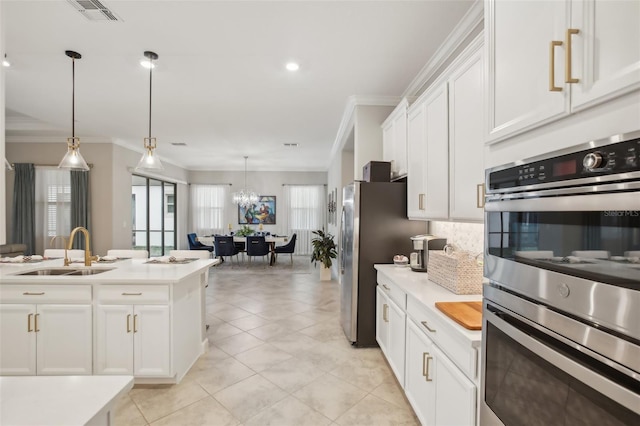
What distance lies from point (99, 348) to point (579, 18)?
3.32 meters

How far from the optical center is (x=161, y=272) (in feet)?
8.98

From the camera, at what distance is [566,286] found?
802 mm

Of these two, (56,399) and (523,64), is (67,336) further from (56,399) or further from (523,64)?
(523,64)

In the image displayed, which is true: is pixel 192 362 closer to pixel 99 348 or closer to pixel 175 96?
pixel 99 348

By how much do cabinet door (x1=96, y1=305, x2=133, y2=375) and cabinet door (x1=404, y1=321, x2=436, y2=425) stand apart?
2112 mm

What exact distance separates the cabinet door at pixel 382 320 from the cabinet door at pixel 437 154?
876mm

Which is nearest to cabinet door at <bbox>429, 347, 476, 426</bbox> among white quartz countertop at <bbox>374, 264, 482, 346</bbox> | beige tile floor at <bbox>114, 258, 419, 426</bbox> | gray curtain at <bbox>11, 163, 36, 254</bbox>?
white quartz countertop at <bbox>374, 264, 482, 346</bbox>

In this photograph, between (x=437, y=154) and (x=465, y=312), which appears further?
(x=437, y=154)

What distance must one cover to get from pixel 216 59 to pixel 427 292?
2750 millimetres

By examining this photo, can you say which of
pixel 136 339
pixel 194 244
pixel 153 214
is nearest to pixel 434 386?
pixel 136 339

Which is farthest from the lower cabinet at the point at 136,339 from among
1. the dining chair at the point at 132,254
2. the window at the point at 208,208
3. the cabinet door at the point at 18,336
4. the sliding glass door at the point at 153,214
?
the window at the point at 208,208

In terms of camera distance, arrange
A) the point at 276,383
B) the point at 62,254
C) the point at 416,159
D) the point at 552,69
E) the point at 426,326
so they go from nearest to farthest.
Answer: the point at 552,69
the point at 426,326
the point at 276,383
the point at 416,159
the point at 62,254

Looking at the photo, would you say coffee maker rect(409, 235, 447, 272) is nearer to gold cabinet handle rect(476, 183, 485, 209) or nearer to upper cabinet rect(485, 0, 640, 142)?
gold cabinet handle rect(476, 183, 485, 209)

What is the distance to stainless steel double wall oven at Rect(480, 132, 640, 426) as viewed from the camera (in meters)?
0.67
